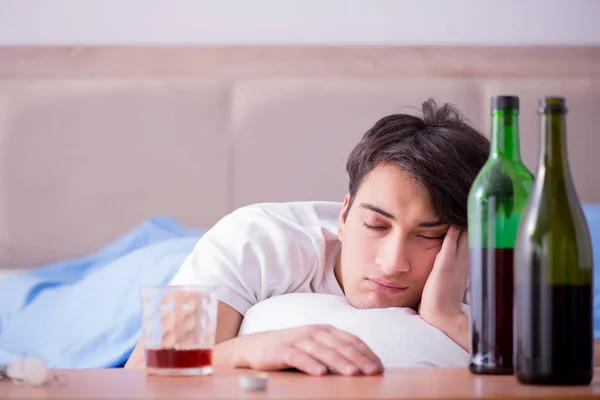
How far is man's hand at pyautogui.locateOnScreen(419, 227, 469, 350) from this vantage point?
52.0 inches

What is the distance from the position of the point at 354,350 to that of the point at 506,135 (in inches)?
11.0

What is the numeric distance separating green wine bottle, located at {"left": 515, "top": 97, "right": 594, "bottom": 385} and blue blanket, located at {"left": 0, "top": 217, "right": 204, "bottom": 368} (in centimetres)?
117

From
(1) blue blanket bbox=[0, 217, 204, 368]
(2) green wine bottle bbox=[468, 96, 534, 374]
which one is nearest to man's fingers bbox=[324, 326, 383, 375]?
(2) green wine bottle bbox=[468, 96, 534, 374]

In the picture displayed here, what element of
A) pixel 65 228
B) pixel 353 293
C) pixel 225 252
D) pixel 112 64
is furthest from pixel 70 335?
pixel 112 64

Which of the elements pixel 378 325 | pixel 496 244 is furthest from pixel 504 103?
pixel 378 325

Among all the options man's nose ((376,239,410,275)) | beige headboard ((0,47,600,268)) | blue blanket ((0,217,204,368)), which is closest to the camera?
man's nose ((376,239,410,275))

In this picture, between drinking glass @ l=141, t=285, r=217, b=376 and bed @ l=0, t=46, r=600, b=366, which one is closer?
drinking glass @ l=141, t=285, r=217, b=376

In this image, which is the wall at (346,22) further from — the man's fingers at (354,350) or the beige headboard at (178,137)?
the man's fingers at (354,350)

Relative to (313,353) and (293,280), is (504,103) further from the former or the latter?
(293,280)

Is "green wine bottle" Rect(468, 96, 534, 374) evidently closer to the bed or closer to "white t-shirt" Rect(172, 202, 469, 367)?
"white t-shirt" Rect(172, 202, 469, 367)

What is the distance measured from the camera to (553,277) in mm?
839

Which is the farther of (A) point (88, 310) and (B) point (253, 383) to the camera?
(A) point (88, 310)

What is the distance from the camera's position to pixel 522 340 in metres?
0.84

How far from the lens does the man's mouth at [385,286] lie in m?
1.47
